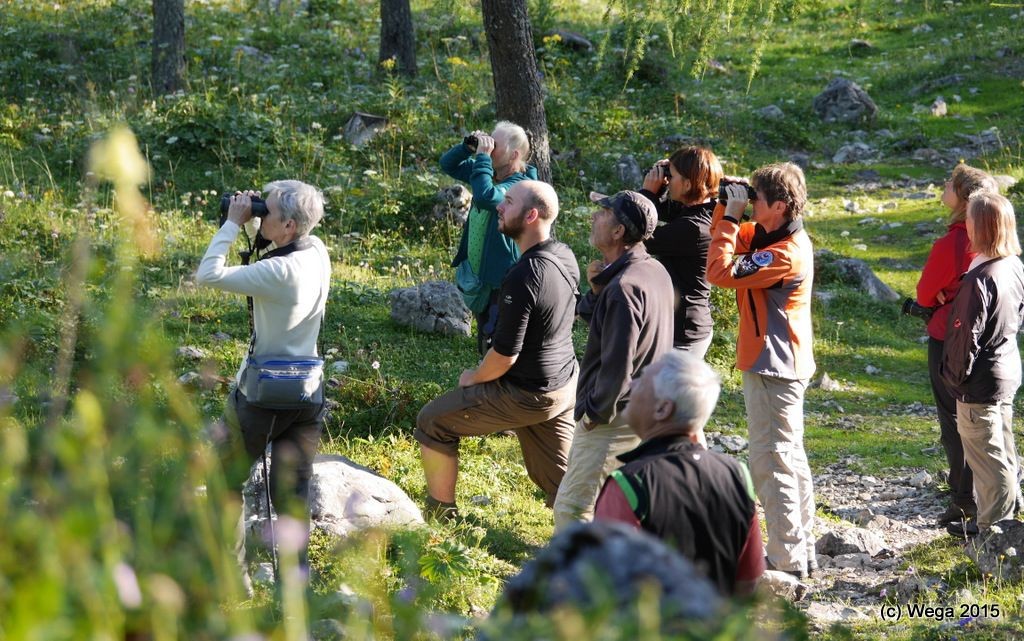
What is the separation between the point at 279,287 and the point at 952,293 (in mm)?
3971

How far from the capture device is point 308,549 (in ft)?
17.1

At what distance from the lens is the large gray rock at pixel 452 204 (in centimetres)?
1121

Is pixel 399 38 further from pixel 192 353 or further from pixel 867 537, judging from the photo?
pixel 867 537

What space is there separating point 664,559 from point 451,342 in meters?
6.87

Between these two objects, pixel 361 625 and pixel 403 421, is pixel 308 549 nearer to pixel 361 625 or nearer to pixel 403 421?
pixel 403 421

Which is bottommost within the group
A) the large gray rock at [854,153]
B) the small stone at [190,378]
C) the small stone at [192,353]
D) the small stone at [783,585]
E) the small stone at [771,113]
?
the small stone at [783,585]

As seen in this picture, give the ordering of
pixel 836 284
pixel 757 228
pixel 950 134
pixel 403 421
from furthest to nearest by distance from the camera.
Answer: pixel 950 134 < pixel 836 284 < pixel 403 421 < pixel 757 228

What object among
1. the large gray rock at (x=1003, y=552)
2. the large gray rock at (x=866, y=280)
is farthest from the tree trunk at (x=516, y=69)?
the large gray rock at (x=1003, y=552)

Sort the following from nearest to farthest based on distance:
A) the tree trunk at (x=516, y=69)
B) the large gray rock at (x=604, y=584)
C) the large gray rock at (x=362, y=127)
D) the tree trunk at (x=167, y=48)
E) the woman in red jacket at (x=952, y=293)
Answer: the large gray rock at (x=604, y=584)
the woman in red jacket at (x=952, y=293)
the tree trunk at (x=516, y=69)
the large gray rock at (x=362, y=127)
the tree trunk at (x=167, y=48)

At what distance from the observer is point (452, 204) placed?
11.2m

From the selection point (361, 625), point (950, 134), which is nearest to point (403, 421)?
point (361, 625)

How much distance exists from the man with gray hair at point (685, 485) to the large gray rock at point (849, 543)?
2876mm

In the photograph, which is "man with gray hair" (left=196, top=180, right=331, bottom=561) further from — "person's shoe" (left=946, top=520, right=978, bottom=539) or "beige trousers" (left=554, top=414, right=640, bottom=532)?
"person's shoe" (left=946, top=520, right=978, bottom=539)

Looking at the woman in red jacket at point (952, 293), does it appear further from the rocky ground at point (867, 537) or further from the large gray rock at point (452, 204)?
the large gray rock at point (452, 204)
